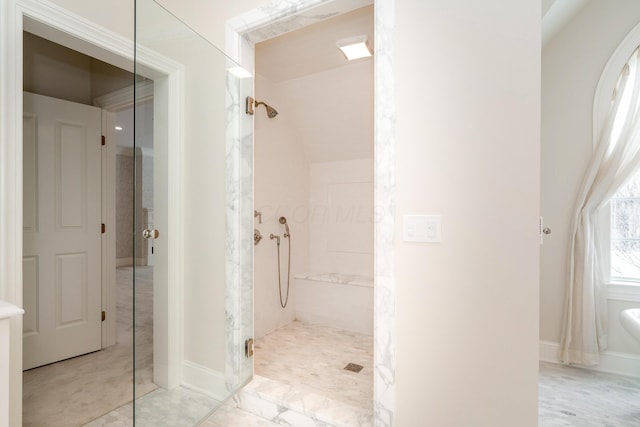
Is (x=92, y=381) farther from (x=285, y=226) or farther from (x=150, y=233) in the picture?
(x=285, y=226)

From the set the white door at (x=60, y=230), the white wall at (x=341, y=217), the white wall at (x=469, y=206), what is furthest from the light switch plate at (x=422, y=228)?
the white door at (x=60, y=230)

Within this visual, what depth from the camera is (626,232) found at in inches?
98.0

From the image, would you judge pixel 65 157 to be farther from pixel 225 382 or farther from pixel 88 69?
pixel 225 382

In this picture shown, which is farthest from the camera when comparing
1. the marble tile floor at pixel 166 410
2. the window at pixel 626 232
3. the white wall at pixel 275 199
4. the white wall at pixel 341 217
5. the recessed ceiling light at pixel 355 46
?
the white wall at pixel 341 217

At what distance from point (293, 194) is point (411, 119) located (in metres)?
2.26

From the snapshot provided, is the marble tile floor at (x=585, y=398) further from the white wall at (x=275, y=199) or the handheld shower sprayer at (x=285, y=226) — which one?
the handheld shower sprayer at (x=285, y=226)

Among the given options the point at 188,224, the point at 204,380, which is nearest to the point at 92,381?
the point at 204,380

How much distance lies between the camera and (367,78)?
290 cm

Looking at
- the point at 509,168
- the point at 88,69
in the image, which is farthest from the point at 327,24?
the point at 88,69

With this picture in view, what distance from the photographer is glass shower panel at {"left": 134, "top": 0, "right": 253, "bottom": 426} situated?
1.52 m

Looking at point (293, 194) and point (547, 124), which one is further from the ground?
point (547, 124)

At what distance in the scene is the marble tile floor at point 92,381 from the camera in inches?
59.9

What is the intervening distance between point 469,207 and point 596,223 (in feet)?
6.30

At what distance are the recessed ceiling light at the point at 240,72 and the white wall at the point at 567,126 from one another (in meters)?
2.45
